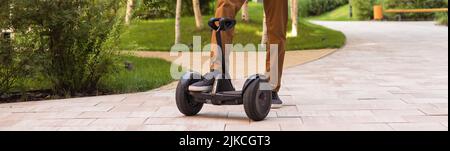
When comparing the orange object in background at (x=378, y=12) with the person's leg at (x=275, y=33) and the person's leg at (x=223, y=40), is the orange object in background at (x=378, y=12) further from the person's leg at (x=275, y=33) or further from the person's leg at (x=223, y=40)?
the person's leg at (x=223, y=40)

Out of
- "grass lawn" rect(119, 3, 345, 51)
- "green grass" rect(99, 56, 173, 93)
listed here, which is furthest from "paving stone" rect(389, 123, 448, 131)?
"grass lawn" rect(119, 3, 345, 51)

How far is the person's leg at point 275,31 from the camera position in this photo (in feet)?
15.0

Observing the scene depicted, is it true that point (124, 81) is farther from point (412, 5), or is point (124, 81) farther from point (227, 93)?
point (412, 5)

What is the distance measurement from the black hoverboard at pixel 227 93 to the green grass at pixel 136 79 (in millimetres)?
2234

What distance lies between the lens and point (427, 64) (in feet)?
28.6

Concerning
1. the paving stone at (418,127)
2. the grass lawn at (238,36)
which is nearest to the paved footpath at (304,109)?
the paving stone at (418,127)

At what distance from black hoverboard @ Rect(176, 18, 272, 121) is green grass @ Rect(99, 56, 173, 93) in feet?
7.33

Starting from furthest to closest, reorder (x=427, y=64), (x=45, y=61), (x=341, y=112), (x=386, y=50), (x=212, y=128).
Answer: (x=386, y=50) → (x=427, y=64) → (x=45, y=61) → (x=341, y=112) → (x=212, y=128)

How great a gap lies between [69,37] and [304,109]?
97.9 inches

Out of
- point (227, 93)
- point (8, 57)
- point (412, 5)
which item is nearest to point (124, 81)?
point (8, 57)
